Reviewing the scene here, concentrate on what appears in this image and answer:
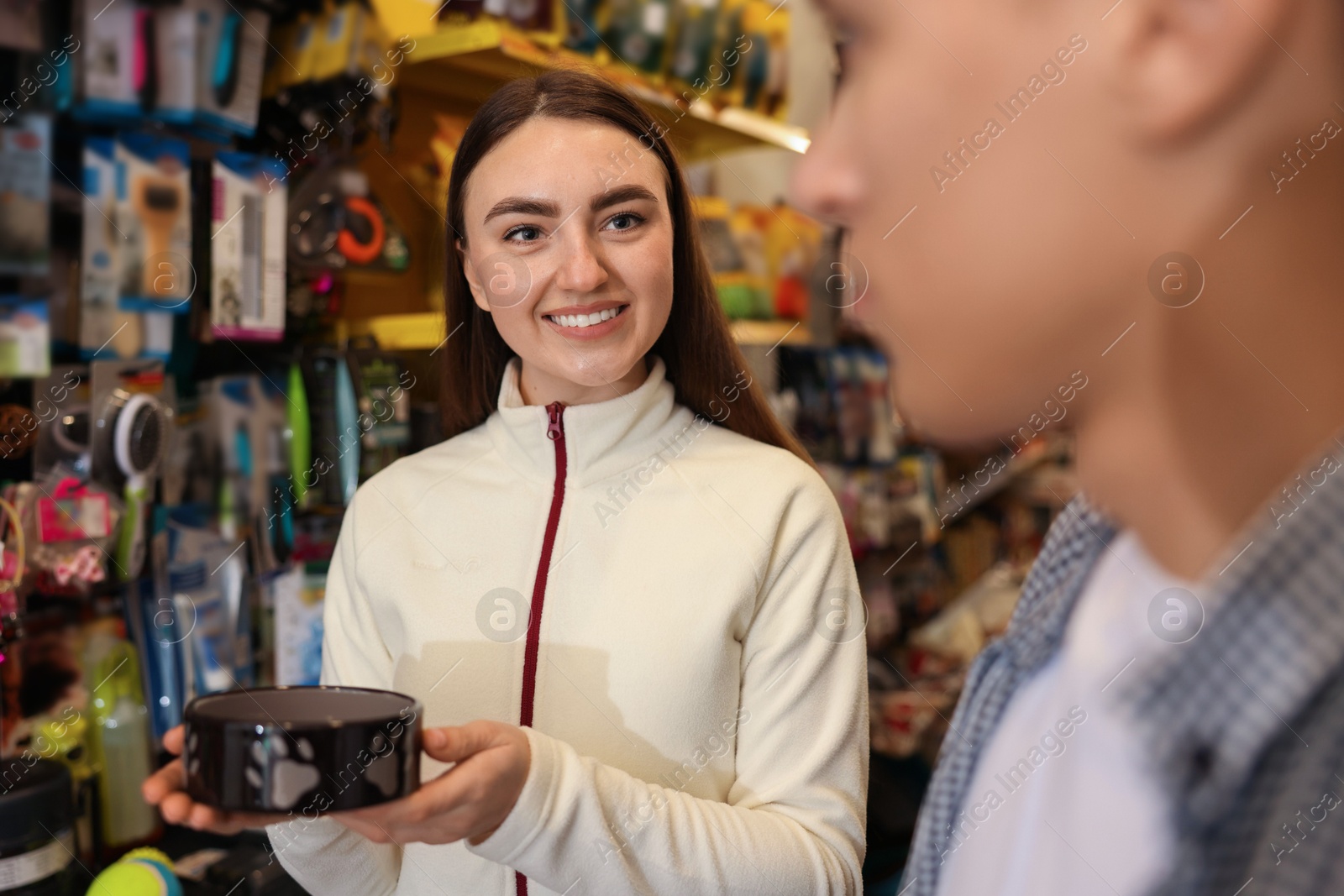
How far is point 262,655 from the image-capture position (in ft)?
5.82

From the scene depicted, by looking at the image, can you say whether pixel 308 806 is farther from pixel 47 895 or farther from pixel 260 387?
pixel 260 387

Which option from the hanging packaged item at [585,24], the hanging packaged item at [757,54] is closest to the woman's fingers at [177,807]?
the hanging packaged item at [585,24]

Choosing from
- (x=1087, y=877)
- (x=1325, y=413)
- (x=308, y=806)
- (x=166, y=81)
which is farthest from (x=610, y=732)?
(x=166, y=81)

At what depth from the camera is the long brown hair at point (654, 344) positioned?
1.16 metres

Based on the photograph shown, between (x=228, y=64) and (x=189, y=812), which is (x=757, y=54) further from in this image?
(x=189, y=812)

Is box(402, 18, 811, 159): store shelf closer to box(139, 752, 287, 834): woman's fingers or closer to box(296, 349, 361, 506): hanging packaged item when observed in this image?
box(296, 349, 361, 506): hanging packaged item

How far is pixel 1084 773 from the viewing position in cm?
41

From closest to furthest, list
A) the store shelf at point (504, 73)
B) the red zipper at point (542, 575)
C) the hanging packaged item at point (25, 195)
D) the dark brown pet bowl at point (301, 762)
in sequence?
the dark brown pet bowl at point (301, 762) < the red zipper at point (542, 575) < the hanging packaged item at point (25, 195) < the store shelf at point (504, 73)

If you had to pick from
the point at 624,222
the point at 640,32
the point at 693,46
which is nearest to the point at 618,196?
the point at 624,222

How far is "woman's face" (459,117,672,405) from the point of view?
108 cm

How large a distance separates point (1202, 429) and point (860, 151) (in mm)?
154

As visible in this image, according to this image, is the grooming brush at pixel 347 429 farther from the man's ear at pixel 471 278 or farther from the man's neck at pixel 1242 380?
the man's neck at pixel 1242 380

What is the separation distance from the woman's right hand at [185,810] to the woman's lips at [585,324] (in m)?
0.53

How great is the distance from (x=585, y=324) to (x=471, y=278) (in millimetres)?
200
